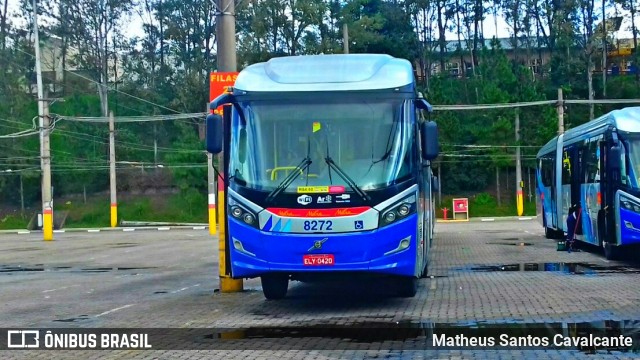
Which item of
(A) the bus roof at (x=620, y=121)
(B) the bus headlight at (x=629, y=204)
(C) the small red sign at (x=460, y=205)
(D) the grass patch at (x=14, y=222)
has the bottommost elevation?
(D) the grass patch at (x=14, y=222)

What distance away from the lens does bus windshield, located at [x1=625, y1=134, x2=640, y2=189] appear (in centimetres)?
1988

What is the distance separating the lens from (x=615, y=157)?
66.0ft

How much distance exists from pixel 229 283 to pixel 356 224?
4700 millimetres

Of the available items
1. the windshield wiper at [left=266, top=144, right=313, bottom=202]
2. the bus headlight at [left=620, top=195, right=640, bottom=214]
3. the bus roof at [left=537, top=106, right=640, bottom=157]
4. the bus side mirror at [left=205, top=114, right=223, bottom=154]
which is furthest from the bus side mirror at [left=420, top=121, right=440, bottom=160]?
the bus roof at [left=537, top=106, right=640, bottom=157]

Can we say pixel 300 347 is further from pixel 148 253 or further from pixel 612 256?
pixel 148 253

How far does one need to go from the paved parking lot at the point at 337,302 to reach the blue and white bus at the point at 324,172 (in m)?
0.87

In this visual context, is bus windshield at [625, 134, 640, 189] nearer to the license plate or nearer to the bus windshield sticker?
the bus windshield sticker

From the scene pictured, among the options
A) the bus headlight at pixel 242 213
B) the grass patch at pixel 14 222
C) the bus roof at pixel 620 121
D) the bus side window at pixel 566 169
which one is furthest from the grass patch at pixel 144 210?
the bus headlight at pixel 242 213

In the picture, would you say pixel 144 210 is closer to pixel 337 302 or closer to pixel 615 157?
pixel 615 157

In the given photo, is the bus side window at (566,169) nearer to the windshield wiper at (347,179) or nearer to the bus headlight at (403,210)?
the bus headlight at (403,210)

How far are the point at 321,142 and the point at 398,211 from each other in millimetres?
1493

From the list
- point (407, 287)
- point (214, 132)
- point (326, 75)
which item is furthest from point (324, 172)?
point (407, 287)

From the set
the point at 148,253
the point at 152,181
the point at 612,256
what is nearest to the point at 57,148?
the point at 152,181

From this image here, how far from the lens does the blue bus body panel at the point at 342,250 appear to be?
12.8 meters
